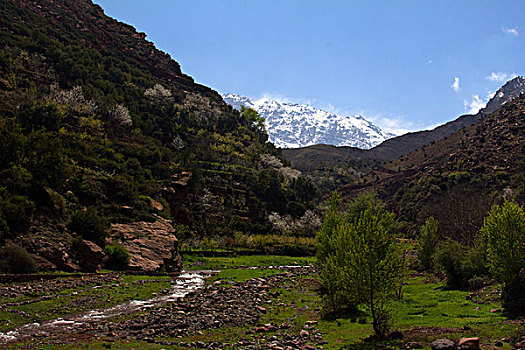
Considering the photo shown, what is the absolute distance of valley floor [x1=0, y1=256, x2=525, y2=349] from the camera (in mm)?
16766

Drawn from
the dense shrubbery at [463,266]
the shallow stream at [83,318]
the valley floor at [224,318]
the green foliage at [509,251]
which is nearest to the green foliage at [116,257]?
the valley floor at [224,318]

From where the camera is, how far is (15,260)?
1029 inches

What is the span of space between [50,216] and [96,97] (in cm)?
6819

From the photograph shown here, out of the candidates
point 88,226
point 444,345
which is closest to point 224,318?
point 444,345

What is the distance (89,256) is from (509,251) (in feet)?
118

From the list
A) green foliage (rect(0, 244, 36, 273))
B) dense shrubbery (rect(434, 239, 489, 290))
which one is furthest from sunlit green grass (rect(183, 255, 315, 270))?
dense shrubbery (rect(434, 239, 489, 290))

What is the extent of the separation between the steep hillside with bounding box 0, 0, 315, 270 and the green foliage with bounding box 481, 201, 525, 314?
1454 inches

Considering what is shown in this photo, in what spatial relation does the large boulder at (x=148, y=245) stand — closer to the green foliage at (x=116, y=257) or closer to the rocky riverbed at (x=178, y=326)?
the green foliage at (x=116, y=257)

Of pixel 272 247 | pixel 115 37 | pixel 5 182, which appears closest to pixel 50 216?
pixel 5 182

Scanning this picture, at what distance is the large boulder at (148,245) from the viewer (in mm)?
39719

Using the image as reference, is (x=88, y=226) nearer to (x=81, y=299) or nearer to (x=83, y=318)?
(x=81, y=299)

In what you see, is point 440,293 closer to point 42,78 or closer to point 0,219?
point 0,219

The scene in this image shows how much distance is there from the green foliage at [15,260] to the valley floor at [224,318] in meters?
2.33

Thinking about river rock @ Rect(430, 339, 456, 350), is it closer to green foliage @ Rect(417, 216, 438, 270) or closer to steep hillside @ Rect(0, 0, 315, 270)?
steep hillside @ Rect(0, 0, 315, 270)
